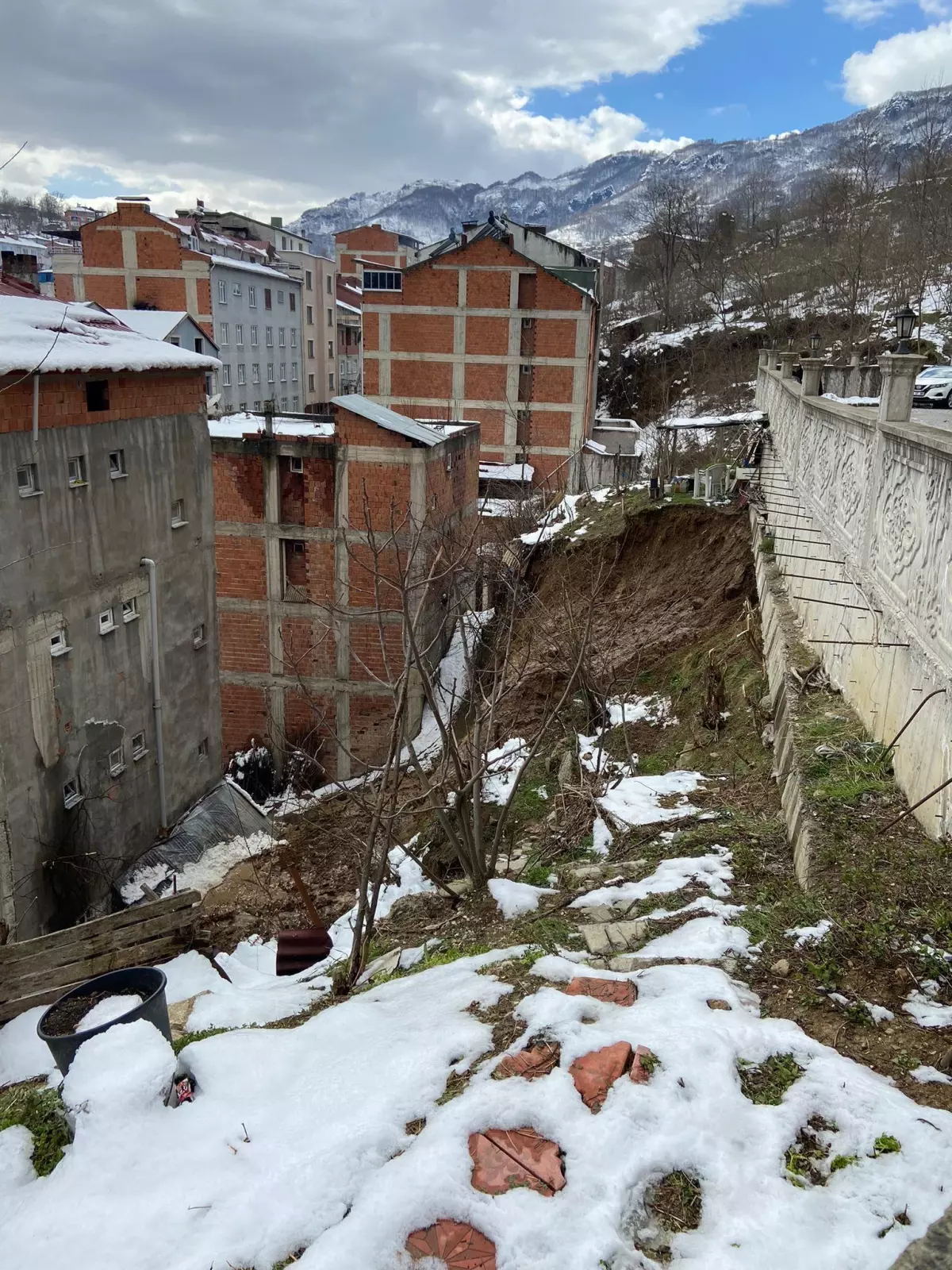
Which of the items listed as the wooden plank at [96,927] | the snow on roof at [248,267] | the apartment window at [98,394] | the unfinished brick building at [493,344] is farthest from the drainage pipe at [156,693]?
the snow on roof at [248,267]

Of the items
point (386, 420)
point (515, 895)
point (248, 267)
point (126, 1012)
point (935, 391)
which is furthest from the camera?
point (248, 267)

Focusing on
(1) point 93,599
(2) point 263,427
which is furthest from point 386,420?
(1) point 93,599

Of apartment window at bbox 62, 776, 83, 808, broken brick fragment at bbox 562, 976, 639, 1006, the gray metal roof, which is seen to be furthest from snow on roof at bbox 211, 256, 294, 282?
broken brick fragment at bbox 562, 976, 639, 1006

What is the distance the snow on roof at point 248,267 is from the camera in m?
36.1

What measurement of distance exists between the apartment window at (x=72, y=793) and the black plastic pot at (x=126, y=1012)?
5533 mm

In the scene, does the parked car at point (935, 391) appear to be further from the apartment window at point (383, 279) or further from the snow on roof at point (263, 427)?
the apartment window at point (383, 279)

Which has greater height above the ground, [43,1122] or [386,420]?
[386,420]

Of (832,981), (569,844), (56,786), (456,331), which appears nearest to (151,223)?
(456,331)

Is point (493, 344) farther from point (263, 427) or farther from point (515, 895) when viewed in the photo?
point (515, 895)

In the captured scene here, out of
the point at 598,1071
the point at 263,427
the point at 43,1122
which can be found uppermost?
the point at 263,427

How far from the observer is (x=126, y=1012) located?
18.0ft

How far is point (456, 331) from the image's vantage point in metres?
31.5

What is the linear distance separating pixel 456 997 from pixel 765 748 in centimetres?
439

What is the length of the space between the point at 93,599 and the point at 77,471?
1.69m
